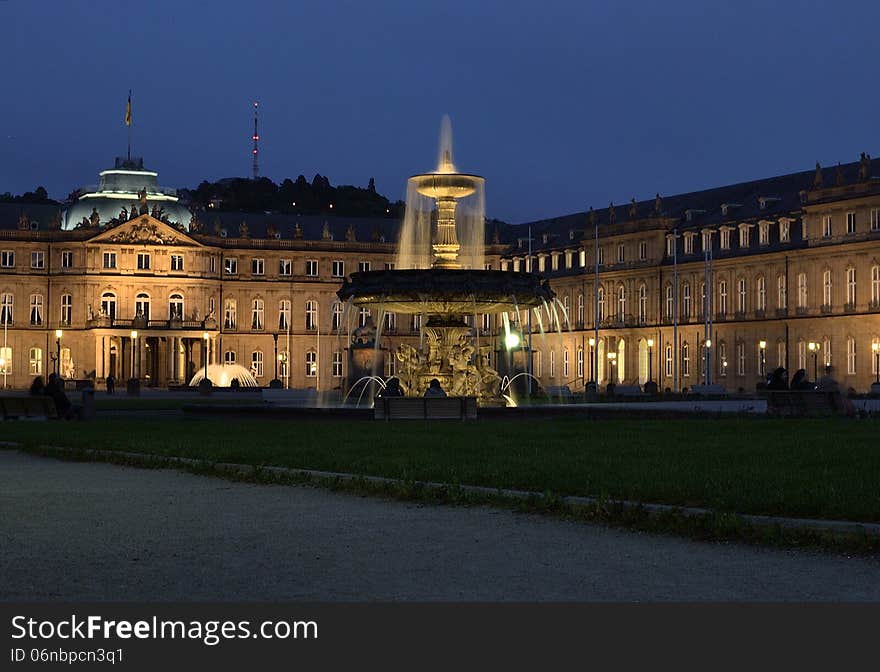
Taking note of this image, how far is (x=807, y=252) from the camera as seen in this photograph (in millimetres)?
95938

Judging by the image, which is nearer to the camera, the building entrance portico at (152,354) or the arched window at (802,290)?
the arched window at (802,290)

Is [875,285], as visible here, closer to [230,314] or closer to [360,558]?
[230,314]

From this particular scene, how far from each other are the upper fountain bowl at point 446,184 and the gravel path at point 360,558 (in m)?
25.3

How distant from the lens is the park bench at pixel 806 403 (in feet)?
129

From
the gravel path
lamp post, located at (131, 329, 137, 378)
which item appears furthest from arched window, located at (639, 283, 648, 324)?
the gravel path

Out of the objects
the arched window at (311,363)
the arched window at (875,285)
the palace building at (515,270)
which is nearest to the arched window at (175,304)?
the palace building at (515,270)

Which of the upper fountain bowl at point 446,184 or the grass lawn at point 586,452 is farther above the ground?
the upper fountain bowl at point 446,184

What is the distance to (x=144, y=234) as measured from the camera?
130 meters

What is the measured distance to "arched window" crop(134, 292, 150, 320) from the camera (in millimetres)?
131375

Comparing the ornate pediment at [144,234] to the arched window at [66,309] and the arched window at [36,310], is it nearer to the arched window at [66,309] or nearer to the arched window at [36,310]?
the arched window at [66,309]

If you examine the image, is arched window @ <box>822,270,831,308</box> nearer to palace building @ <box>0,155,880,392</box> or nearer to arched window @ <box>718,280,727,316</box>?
palace building @ <box>0,155,880,392</box>

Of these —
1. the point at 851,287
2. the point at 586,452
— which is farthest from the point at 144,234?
the point at 586,452

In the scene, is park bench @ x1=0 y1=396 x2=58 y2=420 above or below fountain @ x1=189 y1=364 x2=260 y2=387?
below

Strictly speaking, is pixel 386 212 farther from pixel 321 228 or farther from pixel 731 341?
pixel 731 341
